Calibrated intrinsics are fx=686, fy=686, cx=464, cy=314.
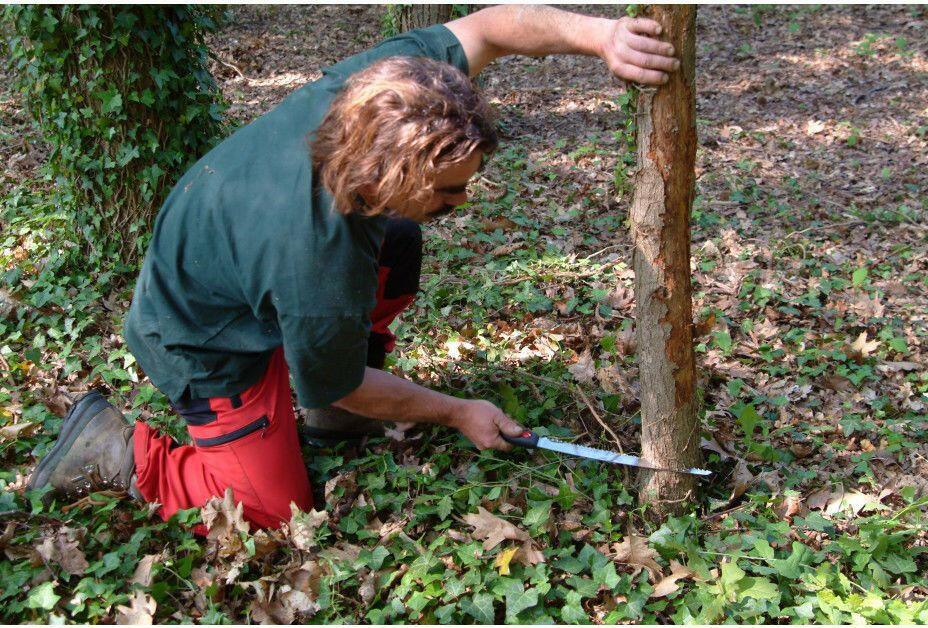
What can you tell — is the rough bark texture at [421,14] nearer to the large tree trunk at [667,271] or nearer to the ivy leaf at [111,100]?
the ivy leaf at [111,100]

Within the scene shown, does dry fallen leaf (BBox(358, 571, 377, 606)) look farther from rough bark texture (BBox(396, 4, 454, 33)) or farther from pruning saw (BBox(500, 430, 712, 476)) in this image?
rough bark texture (BBox(396, 4, 454, 33))

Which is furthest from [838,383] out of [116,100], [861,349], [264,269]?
[116,100]

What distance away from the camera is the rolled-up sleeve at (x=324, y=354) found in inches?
78.2

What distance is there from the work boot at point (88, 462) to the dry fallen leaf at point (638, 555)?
1.80 meters

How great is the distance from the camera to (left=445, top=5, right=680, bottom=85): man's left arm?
1892 millimetres

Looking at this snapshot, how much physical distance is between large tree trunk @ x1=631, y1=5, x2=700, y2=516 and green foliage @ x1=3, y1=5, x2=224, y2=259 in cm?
273

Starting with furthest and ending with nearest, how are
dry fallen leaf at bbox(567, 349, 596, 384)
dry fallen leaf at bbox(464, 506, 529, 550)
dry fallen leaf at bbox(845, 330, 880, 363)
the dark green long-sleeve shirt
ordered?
dry fallen leaf at bbox(845, 330, 880, 363) < dry fallen leaf at bbox(567, 349, 596, 384) < dry fallen leaf at bbox(464, 506, 529, 550) < the dark green long-sleeve shirt

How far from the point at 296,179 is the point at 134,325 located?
960 mm

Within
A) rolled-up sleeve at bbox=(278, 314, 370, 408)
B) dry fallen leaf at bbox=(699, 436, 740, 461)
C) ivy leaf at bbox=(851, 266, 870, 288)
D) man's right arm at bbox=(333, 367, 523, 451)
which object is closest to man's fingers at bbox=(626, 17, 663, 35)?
rolled-up sleeve at bbox=(278, 314, 370, 408)

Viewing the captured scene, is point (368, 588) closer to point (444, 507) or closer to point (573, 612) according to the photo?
point (444, 507)

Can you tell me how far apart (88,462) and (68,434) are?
6.4 inches

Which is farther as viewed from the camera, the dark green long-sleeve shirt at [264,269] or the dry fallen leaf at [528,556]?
the dry fallen leaf at [528,556]

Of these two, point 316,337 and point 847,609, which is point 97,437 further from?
point 847,609

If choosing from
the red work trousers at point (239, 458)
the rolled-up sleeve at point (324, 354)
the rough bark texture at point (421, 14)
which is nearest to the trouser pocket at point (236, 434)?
the red work trousers at point (239, 458)
